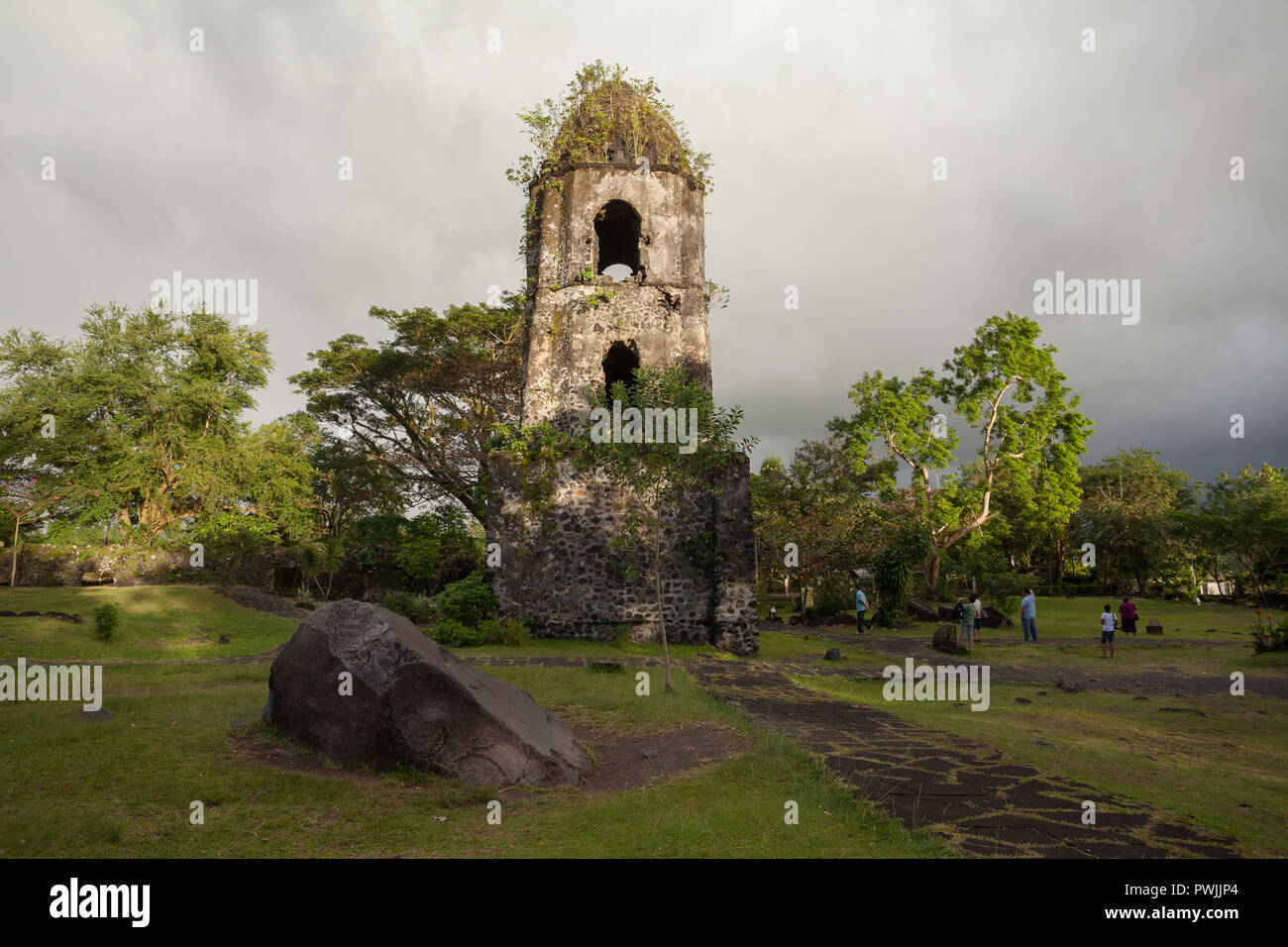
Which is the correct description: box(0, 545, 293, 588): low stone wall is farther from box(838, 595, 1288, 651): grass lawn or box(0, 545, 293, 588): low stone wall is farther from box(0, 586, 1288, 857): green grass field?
box(838, 595, 1288, 651): grass lawn

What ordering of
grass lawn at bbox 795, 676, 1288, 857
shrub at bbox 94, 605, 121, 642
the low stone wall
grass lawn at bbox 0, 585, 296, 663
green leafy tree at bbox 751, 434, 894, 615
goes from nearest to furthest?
grass lawn at bbox 795, 676, 1288, 857, grass lawn at bbox 0, 585, 296, 663, shrub at bbox 94, 605, 121, 642, the low stone wall, green leafy tree at bbox 751, 434, 894, 615

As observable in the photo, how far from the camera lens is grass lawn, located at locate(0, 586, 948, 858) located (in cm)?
379

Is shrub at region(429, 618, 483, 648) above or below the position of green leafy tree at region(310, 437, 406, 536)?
below

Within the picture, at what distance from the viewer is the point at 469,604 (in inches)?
582

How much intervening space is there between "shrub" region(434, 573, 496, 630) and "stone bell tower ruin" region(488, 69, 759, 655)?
0.37 metres

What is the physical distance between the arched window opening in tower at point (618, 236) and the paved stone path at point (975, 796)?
13.2 m

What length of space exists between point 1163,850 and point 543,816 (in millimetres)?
3657

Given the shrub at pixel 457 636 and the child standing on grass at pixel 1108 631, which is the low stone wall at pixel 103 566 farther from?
the child standing on grass at pixel 1108 631

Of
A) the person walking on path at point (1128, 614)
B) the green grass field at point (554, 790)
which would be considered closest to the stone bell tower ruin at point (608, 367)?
the green grass field at point (554, 790)

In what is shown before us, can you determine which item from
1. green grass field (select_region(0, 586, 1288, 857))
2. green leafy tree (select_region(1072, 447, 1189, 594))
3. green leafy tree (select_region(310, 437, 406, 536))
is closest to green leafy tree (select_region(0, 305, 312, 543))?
green leafy tree (select_region(310, 437, 406, 536))

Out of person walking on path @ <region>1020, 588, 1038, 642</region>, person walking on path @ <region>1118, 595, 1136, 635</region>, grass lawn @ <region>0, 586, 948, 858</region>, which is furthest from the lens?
person walking on path @ <region>1118, 595, 1136, 635</region>

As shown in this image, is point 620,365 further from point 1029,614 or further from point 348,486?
point 348,486
